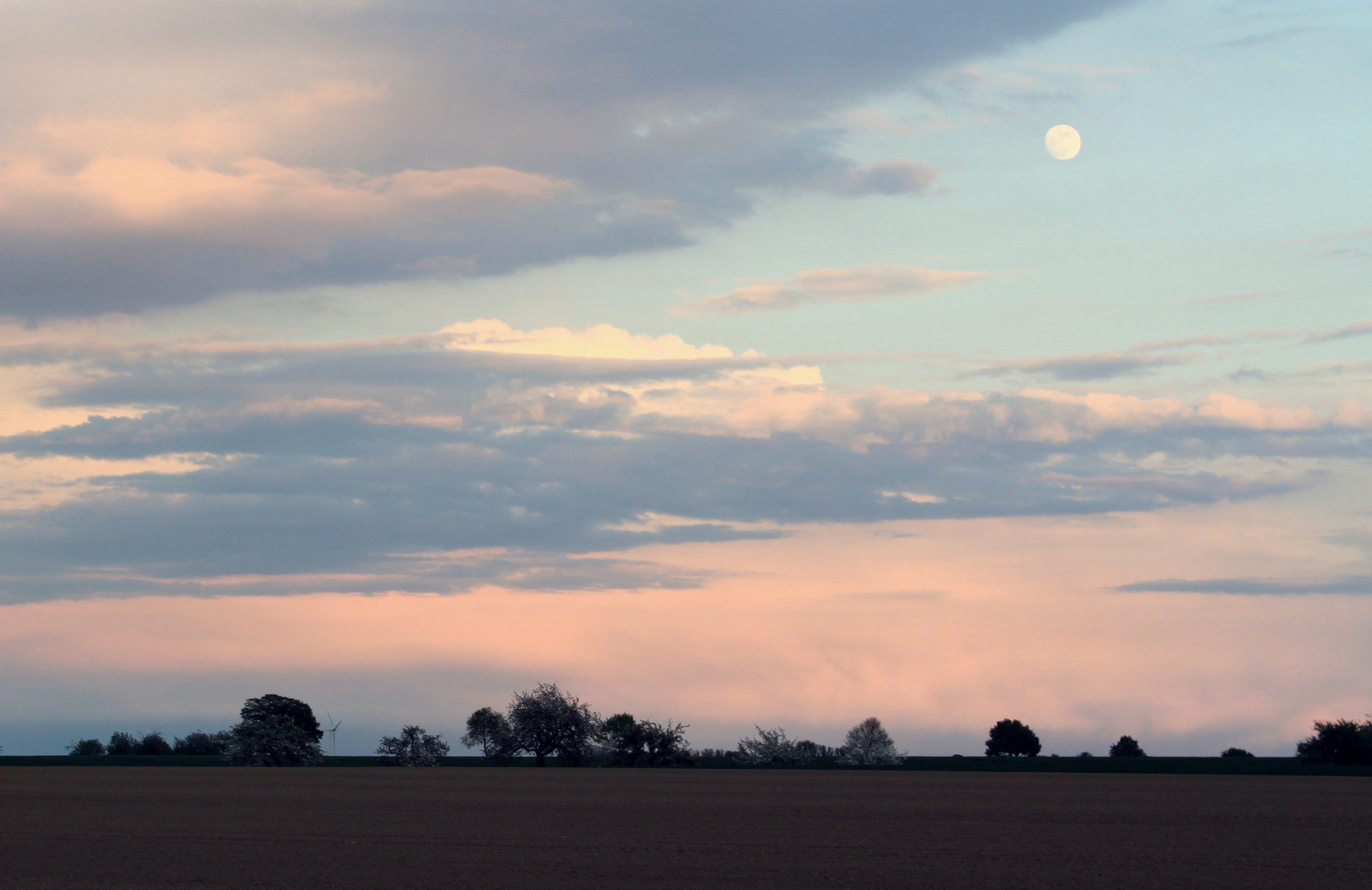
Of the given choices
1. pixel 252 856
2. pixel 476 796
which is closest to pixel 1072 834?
pixel 252 856

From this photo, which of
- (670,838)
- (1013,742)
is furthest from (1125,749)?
(670,838)

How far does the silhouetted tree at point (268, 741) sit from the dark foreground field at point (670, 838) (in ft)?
174

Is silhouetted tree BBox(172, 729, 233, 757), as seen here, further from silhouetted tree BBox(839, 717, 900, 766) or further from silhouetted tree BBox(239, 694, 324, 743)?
silhouetted tree BBox(839, 717, 900, 766)

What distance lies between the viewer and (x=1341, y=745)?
4520 inches

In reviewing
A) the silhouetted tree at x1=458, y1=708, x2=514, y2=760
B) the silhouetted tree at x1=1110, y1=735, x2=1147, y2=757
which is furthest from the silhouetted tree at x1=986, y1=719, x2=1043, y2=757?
the silhouetted tree at x1=458, y1=708, x2=514, y2=760

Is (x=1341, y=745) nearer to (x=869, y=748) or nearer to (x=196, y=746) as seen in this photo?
(x=869, y=748)

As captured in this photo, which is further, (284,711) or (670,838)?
(284,711)

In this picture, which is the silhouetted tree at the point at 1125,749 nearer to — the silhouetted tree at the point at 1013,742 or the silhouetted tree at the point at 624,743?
the silhouetted tree at the point at 1013,742

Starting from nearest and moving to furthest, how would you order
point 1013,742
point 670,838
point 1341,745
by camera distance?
1. point 670,838
2. point 1341,745
3. point 1013,742

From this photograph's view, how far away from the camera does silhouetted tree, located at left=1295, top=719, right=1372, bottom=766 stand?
11362 centimetres

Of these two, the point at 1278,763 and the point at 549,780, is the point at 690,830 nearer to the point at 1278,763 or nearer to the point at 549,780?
the point at 549,780

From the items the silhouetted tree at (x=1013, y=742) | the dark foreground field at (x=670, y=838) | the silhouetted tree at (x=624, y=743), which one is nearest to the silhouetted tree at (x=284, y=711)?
the silhouetted tree at (x=624, y=743)

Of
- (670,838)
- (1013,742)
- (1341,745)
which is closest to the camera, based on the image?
(670,838)

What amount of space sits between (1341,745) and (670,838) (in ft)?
334
